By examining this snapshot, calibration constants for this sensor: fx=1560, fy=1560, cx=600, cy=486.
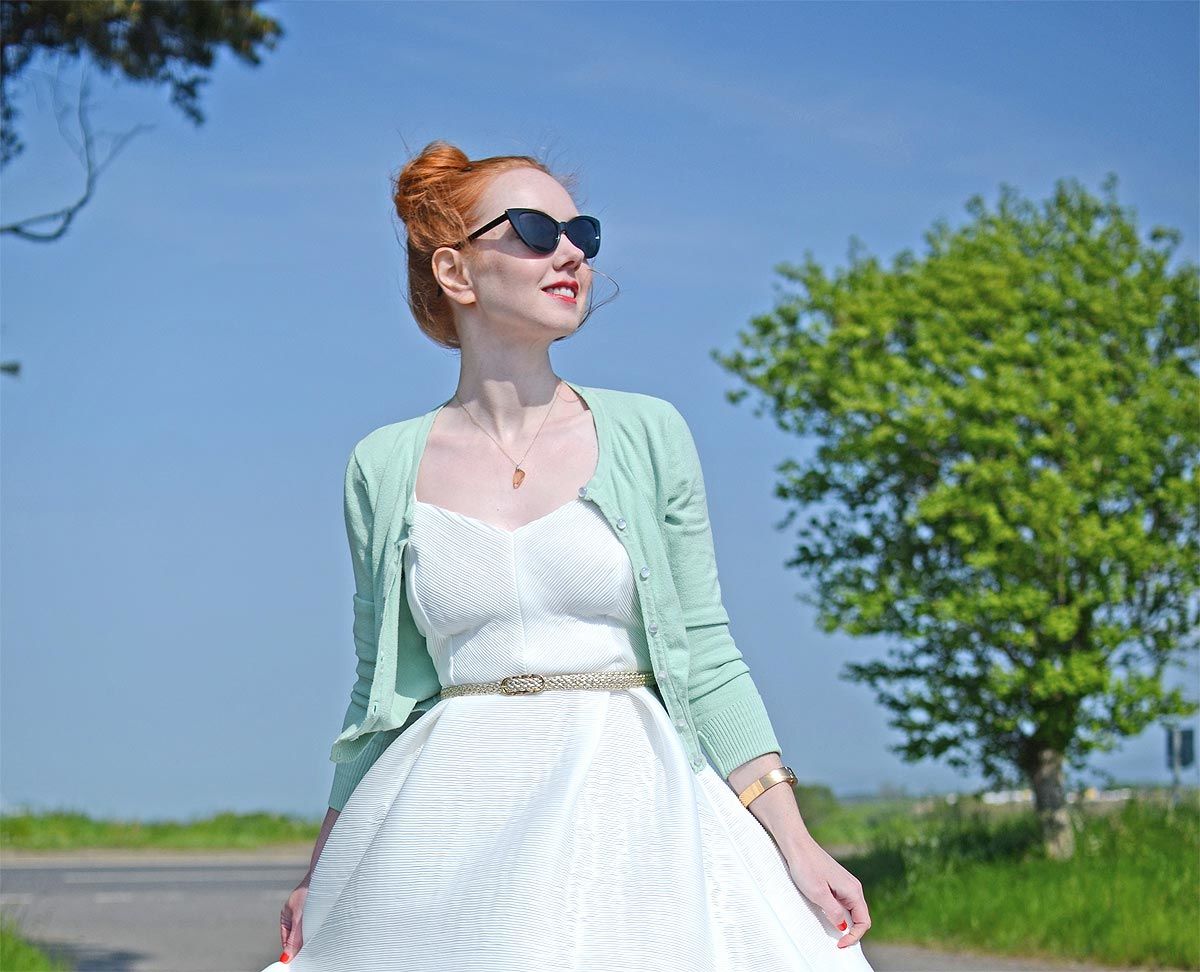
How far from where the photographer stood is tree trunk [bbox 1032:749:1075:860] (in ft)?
39.4

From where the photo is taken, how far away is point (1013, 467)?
37.2ft

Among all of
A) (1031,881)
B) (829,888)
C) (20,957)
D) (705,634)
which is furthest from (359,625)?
(1031,881)

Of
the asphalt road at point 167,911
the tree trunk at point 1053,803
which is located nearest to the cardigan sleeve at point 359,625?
the asphalt road at point 167,911

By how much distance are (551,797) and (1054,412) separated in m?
9.60

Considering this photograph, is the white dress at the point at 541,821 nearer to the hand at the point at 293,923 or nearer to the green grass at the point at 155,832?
the hand at the point at 293,923

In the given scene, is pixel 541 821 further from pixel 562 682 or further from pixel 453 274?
pixel 453 274

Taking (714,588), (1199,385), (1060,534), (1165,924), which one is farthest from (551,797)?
(1199,385)

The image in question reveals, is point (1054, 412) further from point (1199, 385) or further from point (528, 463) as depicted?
point (528, 463)

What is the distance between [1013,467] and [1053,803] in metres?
2.74

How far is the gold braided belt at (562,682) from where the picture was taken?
8.87 ft

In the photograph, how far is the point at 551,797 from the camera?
8.25 ft

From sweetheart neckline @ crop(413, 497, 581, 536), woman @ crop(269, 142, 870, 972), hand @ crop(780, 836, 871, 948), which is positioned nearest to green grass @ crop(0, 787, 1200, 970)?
woman @ crop(269, 142, 870, 972)

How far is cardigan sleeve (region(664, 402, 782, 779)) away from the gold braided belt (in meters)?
0.12

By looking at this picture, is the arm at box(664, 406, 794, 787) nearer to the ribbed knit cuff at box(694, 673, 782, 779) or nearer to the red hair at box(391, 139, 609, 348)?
the ribbed knit cuff at box(694, 673, 782, 779)
